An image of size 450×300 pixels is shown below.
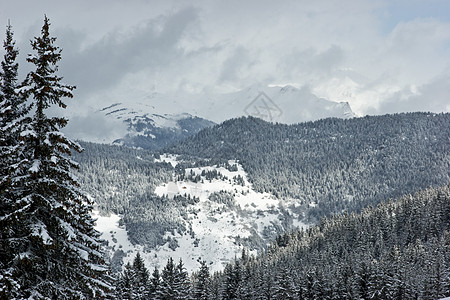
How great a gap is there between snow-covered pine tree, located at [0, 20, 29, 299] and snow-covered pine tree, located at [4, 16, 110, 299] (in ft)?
0.83

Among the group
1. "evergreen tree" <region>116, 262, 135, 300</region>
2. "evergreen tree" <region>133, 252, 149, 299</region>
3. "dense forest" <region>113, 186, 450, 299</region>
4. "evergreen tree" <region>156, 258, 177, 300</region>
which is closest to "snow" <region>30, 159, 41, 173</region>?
"evergreen tree" <region>116, 262, 135, 300</region>

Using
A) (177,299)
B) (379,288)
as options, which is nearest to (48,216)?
(177,299)

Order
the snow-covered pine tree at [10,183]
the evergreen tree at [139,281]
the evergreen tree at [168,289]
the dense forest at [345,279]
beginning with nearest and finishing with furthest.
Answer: the snow-covered pine tree at [10,183], the evergreen tree at [139,281], the evergreen tree at [168,289], the dense forest at [345,279]

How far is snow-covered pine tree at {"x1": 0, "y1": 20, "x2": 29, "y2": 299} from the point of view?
48.6ft

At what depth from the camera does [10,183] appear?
604 inches

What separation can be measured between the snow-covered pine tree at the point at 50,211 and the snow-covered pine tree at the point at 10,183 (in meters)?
0.25

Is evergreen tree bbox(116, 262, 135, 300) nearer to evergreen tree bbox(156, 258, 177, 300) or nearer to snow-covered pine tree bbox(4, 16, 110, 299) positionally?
evergreen tree bbox(156, 258, 177, 300)

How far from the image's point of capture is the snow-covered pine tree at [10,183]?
1481 cm

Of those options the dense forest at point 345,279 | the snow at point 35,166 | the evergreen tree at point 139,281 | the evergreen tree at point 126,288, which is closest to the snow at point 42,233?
the snow at point 35,166

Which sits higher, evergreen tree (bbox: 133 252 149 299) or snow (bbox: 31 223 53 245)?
evergreen tree (bbox: 133 252 149 299)

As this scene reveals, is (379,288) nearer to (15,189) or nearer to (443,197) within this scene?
(15,189)

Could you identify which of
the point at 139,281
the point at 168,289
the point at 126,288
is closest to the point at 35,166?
the point at 126,288

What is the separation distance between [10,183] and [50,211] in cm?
172

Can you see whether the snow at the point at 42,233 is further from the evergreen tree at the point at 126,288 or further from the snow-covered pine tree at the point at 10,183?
the evergreen tree at the point at 126,288
